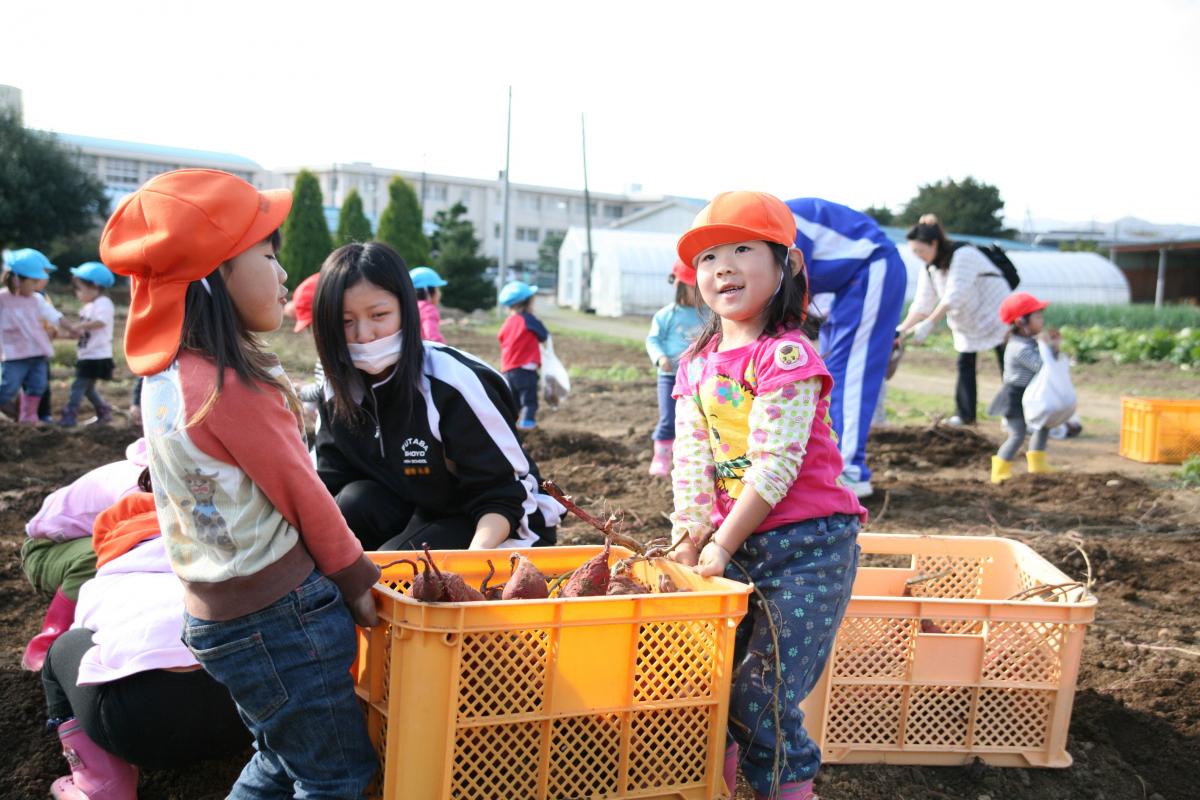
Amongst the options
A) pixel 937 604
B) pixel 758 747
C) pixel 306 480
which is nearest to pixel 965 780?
pixel 937 604

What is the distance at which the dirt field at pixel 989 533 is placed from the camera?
2.95m

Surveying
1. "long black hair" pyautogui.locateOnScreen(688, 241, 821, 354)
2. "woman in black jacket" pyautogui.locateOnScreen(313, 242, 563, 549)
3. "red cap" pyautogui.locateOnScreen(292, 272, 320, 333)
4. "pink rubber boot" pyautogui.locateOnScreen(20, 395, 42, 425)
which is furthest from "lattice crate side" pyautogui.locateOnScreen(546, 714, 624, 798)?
"pink rubber boot" pyautogui.locateOnScreen(20, 395, 42, 425)

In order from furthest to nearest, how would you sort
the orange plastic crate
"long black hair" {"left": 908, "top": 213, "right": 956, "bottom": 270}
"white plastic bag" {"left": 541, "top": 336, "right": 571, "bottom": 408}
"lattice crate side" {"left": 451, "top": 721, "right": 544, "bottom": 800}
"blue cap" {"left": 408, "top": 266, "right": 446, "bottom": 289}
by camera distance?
"white plastic bag" {"left": 541, "top": 336, "right": 571, "bottom": 408} → "long black hair" {"left": 908, "top": 213, "right": 956, "bottom": 270} → "blue cap" {"left": 408, "top": 266, "right": 446, "bottom": 289} → the orange plastic crate → "lattice crate side" {"left": 451, "top": 721, "right": 544, "bottom": 800}

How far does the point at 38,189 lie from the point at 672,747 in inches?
1380

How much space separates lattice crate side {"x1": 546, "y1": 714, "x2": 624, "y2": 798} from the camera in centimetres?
221

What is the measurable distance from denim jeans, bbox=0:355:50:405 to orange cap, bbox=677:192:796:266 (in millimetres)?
8276

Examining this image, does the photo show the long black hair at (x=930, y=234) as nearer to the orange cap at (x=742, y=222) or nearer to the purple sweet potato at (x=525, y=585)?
the orange cap at (x=742, y=222)

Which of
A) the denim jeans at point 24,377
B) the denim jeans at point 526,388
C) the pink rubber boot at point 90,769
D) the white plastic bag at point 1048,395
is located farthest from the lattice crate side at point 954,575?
the denim jeans at point 24,377

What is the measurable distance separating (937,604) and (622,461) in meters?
5.14

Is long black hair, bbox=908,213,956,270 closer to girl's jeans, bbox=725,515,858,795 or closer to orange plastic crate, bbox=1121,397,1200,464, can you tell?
orange plastic crate, bbox=1121,397,1200,464

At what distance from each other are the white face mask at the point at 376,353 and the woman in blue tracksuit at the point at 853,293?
3.29 m

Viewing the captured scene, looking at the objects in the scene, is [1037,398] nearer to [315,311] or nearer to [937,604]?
[937,604]

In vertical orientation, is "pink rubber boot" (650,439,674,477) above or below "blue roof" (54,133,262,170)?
below

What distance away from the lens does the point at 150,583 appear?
104 inches
